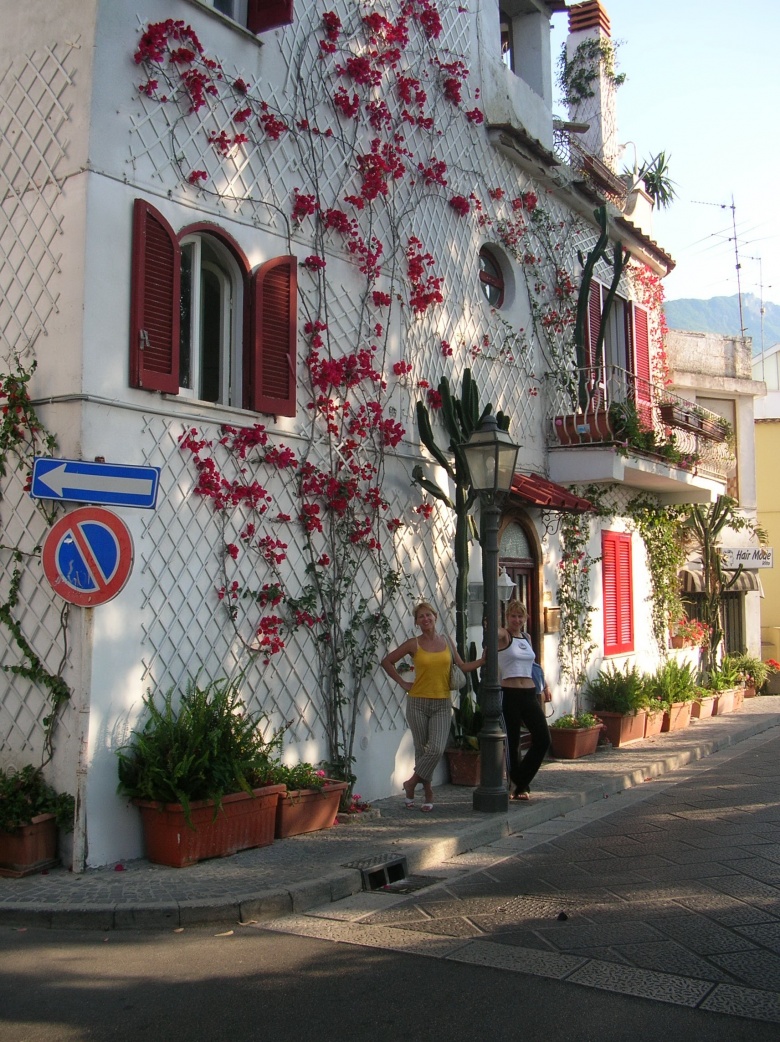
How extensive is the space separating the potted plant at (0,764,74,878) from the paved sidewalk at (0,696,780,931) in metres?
0.12

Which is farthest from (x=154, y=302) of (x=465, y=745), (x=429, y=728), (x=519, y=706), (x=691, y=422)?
(x=691, y=422)

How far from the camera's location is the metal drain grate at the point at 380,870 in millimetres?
7348

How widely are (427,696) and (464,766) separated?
1.77 m

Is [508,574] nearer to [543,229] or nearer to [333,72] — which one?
[543,229]

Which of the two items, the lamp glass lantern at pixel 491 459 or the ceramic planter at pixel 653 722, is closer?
the lamp glass lantern at pixel 491 459

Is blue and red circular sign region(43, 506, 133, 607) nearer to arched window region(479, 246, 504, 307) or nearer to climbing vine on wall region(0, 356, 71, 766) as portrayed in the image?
climbing vine on wall region(0, 356, 71, 766)

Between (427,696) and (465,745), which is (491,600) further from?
(465,745)

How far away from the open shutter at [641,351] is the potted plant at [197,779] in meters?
10.0

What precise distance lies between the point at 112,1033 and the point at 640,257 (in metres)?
15.9

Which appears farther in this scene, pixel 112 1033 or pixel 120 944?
pixel 120 944

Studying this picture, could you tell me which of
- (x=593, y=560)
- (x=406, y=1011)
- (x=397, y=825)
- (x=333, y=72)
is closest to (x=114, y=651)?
(x=397, y=825)

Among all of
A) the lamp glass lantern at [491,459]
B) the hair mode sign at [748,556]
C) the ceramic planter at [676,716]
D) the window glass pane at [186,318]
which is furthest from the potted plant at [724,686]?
the window glass pane at [186,318]

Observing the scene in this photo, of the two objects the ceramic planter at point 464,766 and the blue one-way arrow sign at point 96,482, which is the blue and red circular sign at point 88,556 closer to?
the blue one-way arrow sign at point 96,482

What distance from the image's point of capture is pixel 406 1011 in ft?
16.3
